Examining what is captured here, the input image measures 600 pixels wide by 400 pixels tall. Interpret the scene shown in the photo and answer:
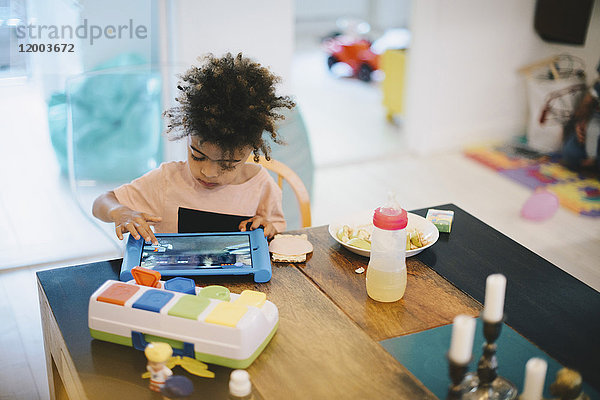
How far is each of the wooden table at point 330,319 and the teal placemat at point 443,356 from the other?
0.06 ft

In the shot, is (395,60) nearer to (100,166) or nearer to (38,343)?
(100,166)

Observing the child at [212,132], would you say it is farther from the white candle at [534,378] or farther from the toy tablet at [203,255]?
the white candle at [534,378]

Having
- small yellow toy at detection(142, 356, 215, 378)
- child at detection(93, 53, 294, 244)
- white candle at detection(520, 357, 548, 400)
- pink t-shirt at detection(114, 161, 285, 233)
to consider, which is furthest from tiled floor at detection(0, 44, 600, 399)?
white candle at detection(520, 357, 548, 400)

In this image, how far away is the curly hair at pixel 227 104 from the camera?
145 centimetres

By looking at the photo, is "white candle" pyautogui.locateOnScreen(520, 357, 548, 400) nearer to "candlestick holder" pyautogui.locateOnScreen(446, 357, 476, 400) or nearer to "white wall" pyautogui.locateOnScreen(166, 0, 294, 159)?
"candlestick holder" pyautogui.locateOnScreen(446, 357, 476, 400)

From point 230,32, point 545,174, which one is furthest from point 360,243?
point 545,174

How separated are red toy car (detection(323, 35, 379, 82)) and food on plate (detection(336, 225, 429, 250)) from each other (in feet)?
12.8

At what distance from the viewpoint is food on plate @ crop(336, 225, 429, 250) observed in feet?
4.94

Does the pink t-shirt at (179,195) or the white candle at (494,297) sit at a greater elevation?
the white candle at (494,297)

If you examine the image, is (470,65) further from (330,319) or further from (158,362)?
(158,362)

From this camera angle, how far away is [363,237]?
154cm

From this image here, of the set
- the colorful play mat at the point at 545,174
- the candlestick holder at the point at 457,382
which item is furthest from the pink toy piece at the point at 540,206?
the candlestick holder at the point at 457,382

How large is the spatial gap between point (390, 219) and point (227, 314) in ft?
1.18

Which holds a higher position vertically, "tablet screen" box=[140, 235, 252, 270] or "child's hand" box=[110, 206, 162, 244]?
"child's hand" box=[110, 206, 162, 244]
